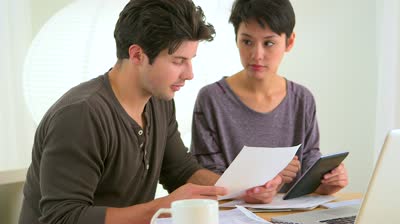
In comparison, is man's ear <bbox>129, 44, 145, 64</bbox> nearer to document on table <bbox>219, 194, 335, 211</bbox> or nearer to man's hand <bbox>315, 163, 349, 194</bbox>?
document on table <bbox>219, 194, 335, 211</bbox>

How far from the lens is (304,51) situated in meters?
3.30

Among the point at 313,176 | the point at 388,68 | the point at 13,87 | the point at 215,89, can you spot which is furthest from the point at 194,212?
the point at 388,68

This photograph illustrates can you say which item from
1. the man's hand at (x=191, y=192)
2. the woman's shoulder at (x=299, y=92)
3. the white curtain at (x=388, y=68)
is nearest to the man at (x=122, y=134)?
the man's hand at (x=191, y=192)

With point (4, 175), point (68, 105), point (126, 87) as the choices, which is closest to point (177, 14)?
point (126, 87)

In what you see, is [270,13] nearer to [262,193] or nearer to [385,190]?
[262,193]

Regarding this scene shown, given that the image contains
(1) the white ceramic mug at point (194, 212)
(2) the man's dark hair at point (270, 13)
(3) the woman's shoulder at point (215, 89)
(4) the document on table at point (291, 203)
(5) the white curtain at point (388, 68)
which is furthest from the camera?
(5) the white curtain at point (388, 68)

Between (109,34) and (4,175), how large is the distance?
30.6 inches

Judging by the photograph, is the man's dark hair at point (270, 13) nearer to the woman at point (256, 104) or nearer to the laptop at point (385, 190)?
the woman at point (256, 104)

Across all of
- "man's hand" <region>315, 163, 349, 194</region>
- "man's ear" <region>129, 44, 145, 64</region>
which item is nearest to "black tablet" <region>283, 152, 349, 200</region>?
"man's hand" <region>315, 163, 349, 194</region>

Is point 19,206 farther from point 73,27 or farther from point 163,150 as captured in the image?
point 73,27

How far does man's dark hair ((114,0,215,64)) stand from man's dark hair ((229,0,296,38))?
0.48 meters

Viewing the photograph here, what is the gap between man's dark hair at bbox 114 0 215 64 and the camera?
1497 millimetres

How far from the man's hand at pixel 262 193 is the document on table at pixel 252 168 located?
0.02 meters

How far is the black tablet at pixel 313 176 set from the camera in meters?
1.65
